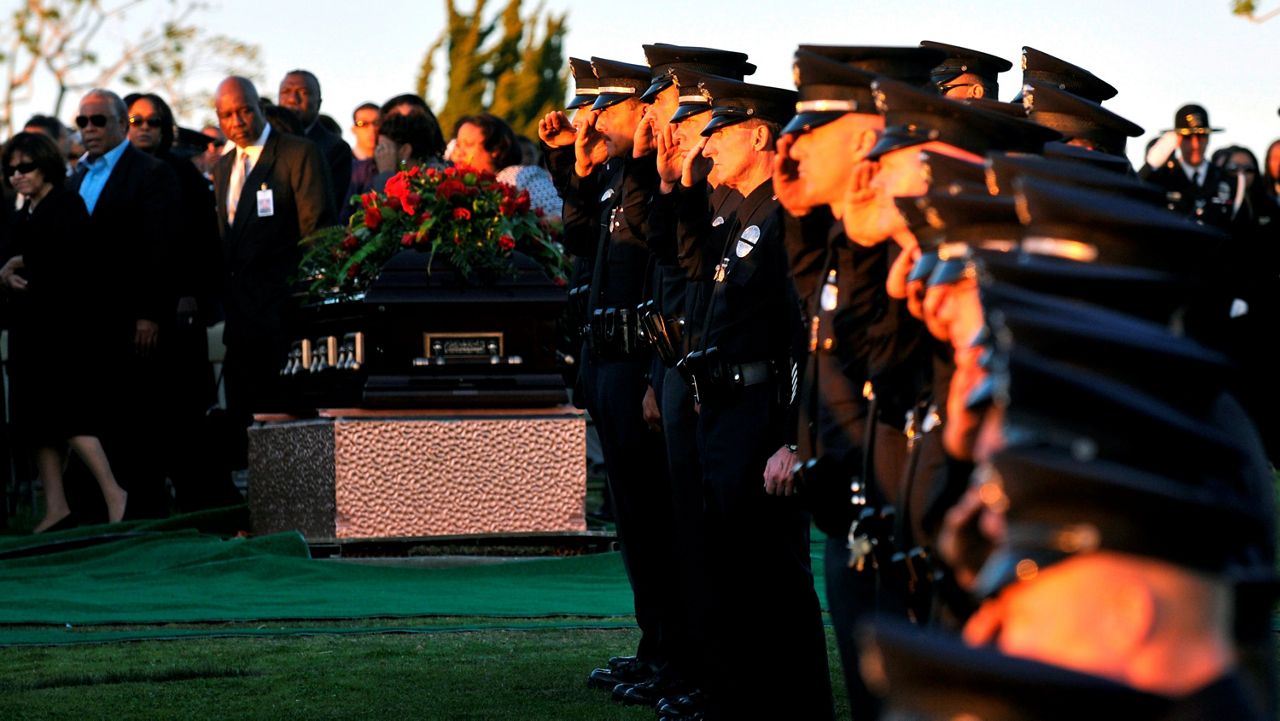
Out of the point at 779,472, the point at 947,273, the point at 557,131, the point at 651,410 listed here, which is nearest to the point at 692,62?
the point at 651,410

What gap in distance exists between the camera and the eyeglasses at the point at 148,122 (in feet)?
44.3

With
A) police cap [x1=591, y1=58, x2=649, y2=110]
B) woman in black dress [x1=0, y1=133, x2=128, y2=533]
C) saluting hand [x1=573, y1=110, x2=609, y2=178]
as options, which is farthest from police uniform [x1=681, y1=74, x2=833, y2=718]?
woman in black dress [x1=0, y1=133, x2=128, y2=533]

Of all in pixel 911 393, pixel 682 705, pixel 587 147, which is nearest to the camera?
pixel 911 393

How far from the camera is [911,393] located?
420 cm

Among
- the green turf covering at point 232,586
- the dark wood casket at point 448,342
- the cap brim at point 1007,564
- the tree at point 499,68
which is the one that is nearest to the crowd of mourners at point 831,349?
the cap brim at point 1007,564

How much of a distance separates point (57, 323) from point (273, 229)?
1.36 meters

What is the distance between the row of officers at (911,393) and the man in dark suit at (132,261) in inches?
192

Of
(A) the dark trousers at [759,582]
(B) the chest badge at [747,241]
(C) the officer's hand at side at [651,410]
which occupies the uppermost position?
(B) the chest badge at [747,241]

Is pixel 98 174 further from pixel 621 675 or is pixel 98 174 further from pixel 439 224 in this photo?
pixel 621 675

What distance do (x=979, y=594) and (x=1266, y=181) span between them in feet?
46.5

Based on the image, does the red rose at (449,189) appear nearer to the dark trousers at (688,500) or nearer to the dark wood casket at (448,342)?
the dark wood casket at (448,342)

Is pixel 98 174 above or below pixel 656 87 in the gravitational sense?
above

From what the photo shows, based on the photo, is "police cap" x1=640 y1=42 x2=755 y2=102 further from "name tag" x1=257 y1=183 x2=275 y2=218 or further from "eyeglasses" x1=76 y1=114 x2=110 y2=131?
"eyeglasses" x1=76 y1=114 x2=110 y2=131

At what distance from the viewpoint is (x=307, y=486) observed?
34.5 ft
